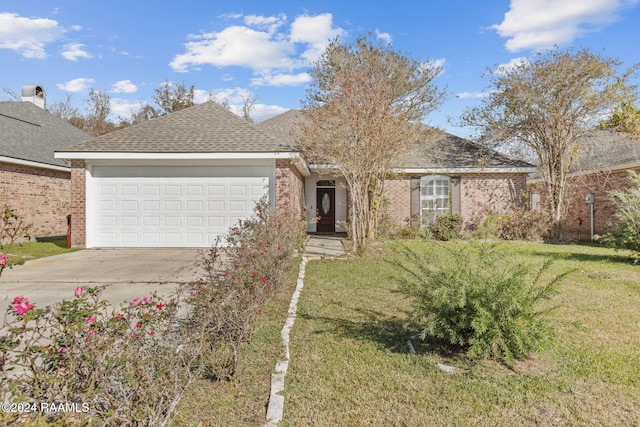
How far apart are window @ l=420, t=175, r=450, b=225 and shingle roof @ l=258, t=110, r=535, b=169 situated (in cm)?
63

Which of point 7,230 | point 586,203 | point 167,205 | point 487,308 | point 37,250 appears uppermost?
point 586,203

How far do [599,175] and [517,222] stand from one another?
3622 millimetres

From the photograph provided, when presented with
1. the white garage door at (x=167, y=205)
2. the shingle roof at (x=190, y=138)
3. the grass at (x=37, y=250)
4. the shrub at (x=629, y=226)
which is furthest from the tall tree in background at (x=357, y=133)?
the grass at (x=37, y=250)

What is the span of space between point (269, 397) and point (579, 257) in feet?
34.9

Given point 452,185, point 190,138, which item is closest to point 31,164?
point 190,138

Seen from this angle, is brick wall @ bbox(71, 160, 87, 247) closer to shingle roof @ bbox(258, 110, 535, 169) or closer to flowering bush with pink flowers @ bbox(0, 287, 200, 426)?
shingle roof @ bbox(258, 110, 535, 169)

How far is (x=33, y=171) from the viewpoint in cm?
1393

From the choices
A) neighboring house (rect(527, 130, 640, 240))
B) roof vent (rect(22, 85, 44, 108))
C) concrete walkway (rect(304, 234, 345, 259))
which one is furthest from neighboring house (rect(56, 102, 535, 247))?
roof vent (rect(22, 85, 44, 108))

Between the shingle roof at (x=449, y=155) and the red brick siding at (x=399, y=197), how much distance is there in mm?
772

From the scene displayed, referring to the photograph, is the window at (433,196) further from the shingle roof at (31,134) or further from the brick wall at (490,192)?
the shingle roof at (31,134)

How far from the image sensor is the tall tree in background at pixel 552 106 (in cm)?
1333

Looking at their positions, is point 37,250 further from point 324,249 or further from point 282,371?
point 282,371

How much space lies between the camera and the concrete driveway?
615 cm

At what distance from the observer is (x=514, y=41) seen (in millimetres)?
13703
